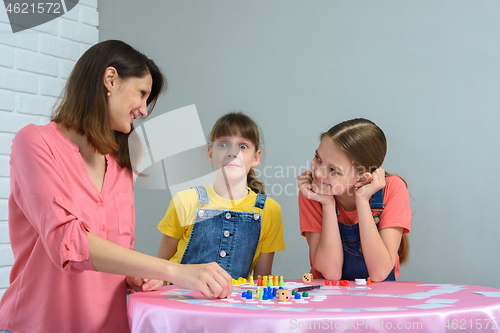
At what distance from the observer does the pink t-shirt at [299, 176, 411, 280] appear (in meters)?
1.29

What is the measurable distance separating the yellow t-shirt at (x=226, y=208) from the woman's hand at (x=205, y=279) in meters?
0.68

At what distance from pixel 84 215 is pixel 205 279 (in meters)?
0.37

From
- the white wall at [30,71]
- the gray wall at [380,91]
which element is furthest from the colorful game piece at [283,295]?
the white wall at [30,71]

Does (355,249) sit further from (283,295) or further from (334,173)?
(283,295)

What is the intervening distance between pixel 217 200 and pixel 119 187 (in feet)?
1.61

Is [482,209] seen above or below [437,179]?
below

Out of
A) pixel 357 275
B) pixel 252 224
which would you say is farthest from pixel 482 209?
pixel 252 224

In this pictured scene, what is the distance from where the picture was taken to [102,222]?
103cm

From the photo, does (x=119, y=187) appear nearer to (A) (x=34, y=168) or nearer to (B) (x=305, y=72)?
(A) (x=34, y=168)

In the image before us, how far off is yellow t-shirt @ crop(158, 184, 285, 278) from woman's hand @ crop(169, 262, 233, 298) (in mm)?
678

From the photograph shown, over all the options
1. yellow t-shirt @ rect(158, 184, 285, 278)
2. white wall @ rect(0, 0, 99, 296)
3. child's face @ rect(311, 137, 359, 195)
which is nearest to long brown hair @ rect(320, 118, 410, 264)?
child's face @ rect(311, 137, 359, 195)

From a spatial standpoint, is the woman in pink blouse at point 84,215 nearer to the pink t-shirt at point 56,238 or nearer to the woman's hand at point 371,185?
the pink t-shirt at point 56,238

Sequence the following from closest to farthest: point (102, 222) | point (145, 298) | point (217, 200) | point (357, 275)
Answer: point (145, 298) → point (102, 222) → point (357, 275) → point (217, 200)

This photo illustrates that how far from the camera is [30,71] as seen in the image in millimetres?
2012
